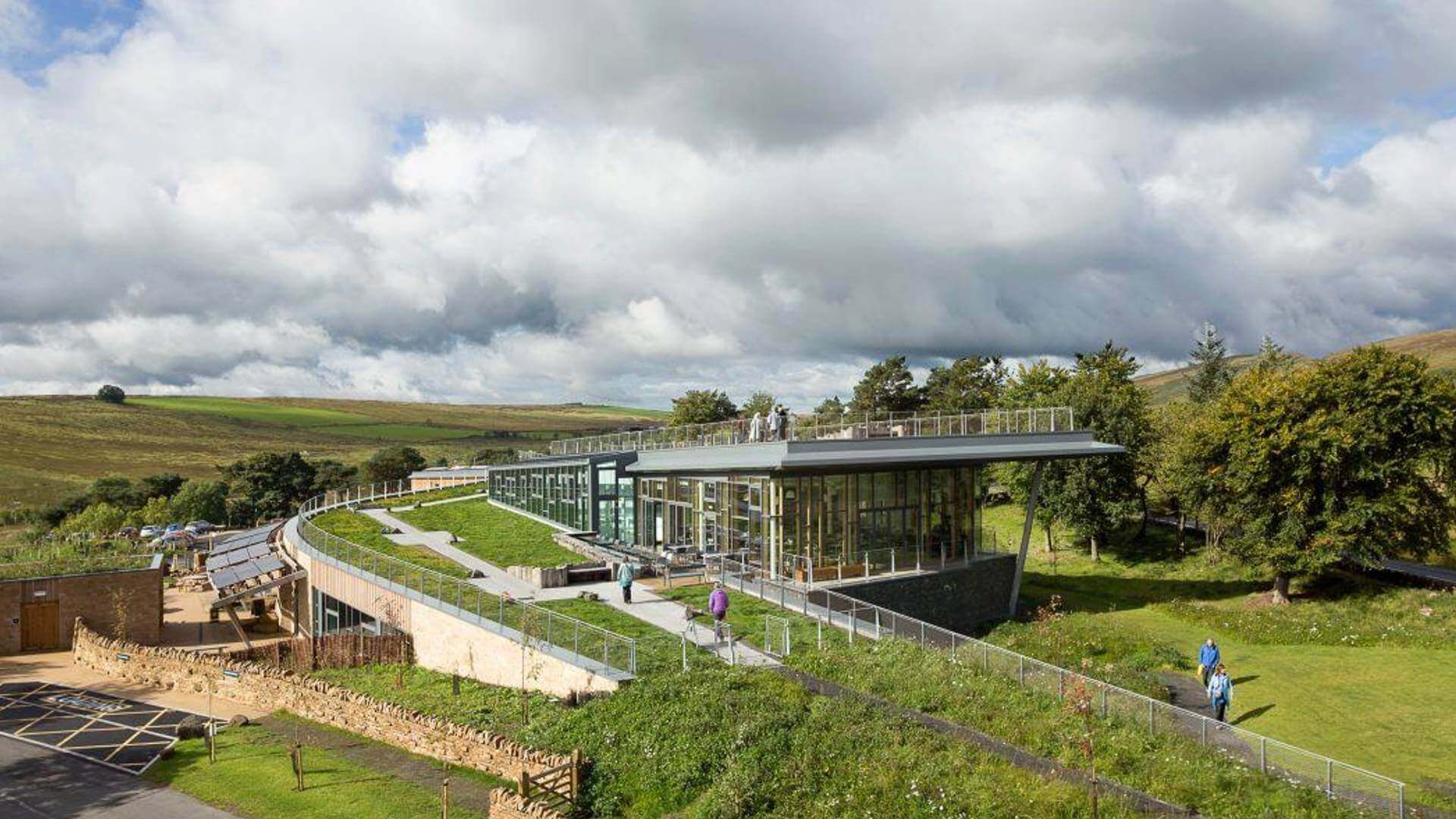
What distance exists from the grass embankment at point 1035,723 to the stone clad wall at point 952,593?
24.2ft

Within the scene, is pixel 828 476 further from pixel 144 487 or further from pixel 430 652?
pixel 144 487

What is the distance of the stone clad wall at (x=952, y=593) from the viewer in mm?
28141

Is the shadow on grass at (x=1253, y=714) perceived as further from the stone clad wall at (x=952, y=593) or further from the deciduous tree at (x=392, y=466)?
the deciduous tree at (x=392, y=466)


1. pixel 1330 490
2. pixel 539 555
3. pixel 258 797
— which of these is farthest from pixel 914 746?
pixel 1330 490

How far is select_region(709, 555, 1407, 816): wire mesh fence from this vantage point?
13070mm

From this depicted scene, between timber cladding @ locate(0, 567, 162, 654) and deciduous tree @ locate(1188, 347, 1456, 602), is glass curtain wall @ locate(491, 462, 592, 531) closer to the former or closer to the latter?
timber cladding @ locate(0, 567, 162, 654)

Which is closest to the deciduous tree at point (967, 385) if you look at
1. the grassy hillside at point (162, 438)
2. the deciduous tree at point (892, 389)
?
the deciduous tree at point (892, 389)

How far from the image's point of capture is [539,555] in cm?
3491

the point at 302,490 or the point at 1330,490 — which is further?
the point at 302,490

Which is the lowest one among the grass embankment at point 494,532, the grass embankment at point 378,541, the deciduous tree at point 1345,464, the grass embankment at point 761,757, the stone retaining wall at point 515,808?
the stone retaining wall at point 515,808

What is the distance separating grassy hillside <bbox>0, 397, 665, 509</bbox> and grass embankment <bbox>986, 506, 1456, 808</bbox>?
103 metres

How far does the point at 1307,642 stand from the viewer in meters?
28.0

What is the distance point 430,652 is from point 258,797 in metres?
8.03

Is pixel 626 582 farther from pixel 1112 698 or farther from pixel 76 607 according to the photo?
pixel 76 607
